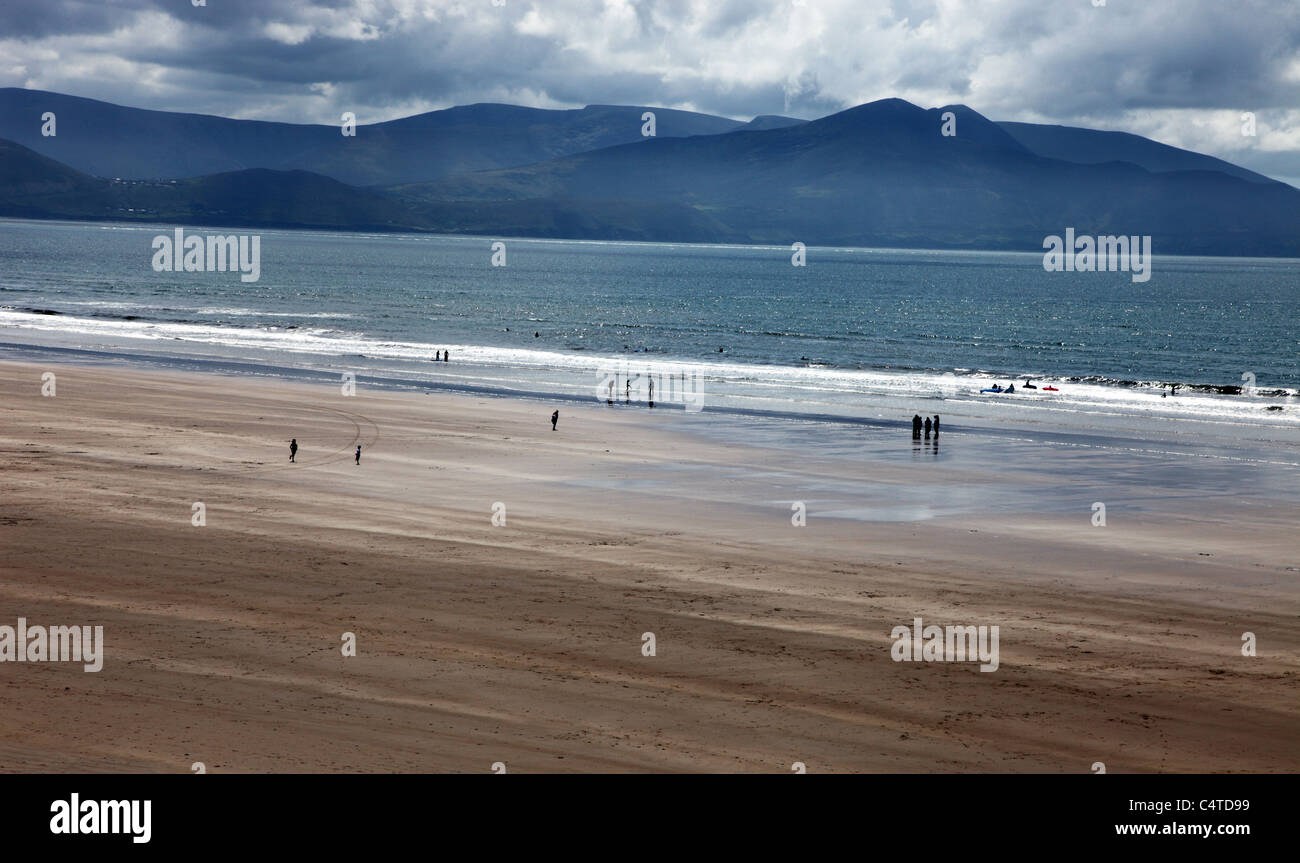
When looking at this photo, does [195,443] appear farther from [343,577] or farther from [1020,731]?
[1020,731]

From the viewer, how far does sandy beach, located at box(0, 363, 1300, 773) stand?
15.7 meters

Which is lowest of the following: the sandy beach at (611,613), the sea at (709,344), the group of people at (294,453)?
the sandy beach at (611,613)

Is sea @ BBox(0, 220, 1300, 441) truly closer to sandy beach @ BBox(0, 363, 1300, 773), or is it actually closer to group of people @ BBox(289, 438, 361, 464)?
group of people @ BBox(289, 438, 361, 464)

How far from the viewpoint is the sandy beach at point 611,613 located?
15.7 metres

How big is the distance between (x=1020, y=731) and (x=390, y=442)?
97.0 feet

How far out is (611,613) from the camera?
843 inches

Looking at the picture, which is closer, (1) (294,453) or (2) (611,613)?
(2) (611,613)

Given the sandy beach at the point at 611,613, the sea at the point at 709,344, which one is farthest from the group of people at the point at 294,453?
the sea at the point at 709,344

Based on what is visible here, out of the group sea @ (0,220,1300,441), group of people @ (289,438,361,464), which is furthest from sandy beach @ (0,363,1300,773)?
sea @ (0,220,1300,441)

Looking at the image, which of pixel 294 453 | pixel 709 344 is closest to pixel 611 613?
pixel 294 453

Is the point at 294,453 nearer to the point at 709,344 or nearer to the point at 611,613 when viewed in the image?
the point at 611,613

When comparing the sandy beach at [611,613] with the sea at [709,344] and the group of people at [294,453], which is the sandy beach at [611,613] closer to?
the group of people at [294,453]

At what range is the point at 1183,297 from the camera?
598 ft
